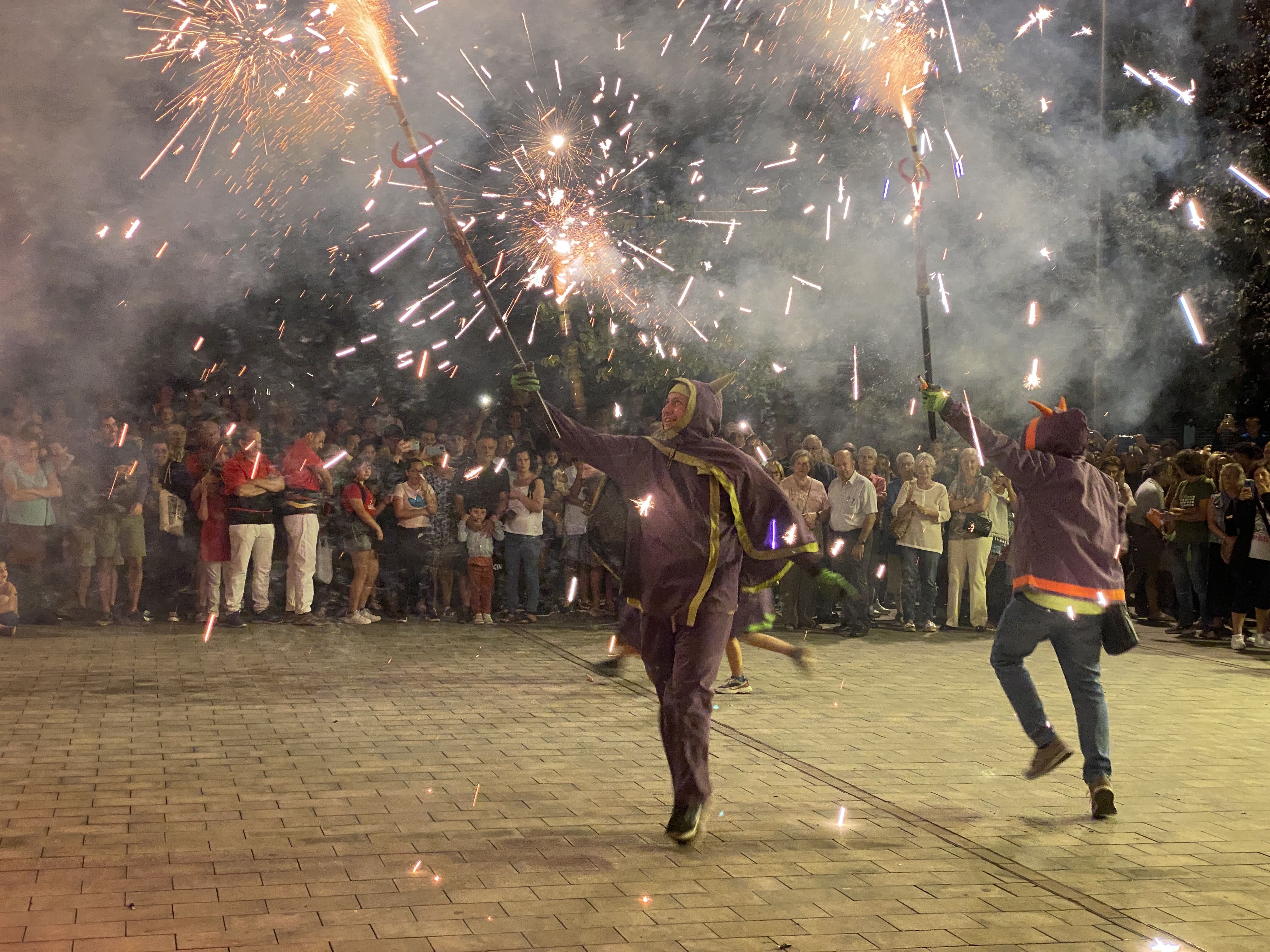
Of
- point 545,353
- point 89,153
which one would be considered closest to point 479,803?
point 89,153

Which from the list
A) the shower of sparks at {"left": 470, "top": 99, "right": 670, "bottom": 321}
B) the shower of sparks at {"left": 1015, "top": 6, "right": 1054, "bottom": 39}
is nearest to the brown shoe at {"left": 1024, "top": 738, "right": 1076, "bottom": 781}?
the shower of sparks at {"left": 470, "top": 99, "right": 670, "bottom": 321}

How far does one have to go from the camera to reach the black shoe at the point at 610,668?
985cm

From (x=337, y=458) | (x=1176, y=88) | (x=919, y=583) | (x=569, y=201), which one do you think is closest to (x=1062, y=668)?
(x=919, y=583)

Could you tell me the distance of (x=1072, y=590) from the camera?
253 inches

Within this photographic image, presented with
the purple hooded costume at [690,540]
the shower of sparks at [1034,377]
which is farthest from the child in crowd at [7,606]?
the shower of sparks at [1034,377]

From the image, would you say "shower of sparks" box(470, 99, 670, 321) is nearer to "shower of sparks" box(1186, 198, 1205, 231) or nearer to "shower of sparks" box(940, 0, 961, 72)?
"shower of sparks" box(940, 0, 961, 72)

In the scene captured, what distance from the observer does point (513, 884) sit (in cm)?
491

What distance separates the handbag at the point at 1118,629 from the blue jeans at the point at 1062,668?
28 millimetres

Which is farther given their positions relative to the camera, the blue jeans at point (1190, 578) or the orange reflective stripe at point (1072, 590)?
the blue jeans at point (1190, 578)

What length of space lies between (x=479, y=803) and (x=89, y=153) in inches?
217

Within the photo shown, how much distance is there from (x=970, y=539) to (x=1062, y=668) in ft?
22.7

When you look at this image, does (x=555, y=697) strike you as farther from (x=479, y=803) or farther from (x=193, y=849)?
(x=193, y=849)

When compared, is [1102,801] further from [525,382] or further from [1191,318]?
[1191,318]

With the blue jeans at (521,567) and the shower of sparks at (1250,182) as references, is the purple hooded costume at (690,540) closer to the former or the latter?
the blue jeans at (521,567)
